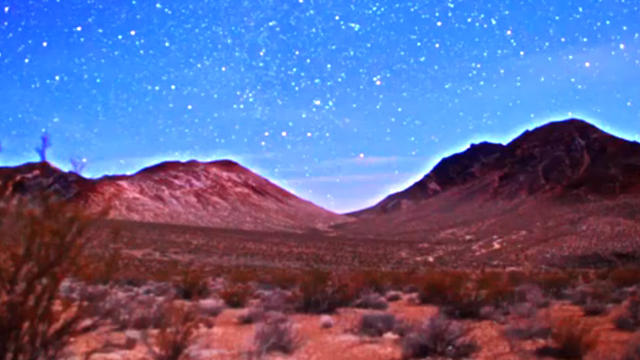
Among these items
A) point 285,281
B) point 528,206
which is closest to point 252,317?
point 285,281

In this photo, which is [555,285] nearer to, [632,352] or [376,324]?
[376,324]

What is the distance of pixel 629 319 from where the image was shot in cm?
1569

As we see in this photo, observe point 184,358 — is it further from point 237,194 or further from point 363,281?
point 237,194

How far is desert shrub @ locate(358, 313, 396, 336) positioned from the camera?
48.1 ft

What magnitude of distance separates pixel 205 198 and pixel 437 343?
343ft

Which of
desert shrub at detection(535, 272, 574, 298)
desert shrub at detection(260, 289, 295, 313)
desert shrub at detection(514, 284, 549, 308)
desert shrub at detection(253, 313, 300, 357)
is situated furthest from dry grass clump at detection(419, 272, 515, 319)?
desert shrub at detection(253, 313, 300, 357)

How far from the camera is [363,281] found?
25.3 metres

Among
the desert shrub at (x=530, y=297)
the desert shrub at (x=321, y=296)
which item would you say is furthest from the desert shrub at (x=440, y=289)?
the desert shrub at (x=321, y=296)

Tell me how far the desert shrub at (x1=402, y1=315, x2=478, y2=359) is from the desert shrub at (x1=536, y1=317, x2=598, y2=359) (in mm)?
1353

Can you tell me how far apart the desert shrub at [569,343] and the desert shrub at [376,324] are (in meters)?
3.31

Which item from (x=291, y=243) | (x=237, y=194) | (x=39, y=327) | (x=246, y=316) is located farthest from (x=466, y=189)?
(x=39, y=327)

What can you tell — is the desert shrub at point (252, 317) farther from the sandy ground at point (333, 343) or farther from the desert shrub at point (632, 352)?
the desert shrub at point (632, 352)

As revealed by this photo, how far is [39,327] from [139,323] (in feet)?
20.4

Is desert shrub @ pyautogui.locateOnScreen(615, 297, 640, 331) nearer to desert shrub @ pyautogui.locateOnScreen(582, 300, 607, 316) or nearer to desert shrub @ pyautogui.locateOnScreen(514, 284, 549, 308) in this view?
desert shrub @ pyautogui.locateOnScreen(582, 300, 607, 316)
